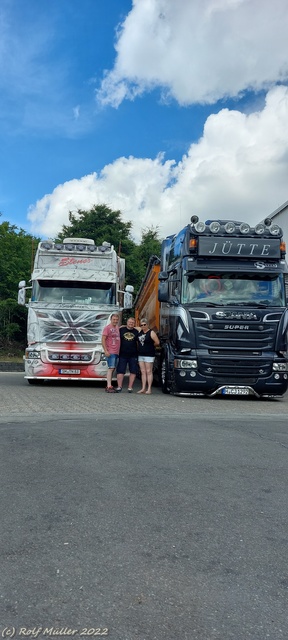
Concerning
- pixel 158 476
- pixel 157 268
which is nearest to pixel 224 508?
pixel 158 476

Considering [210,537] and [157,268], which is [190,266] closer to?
[157,268]

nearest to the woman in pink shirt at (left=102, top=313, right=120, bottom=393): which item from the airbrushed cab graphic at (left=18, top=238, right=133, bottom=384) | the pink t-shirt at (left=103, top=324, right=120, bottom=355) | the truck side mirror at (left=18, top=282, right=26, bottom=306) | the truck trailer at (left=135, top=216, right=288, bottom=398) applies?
the pink t-shirt at (left=103, top=324, right=120, bottom=355)

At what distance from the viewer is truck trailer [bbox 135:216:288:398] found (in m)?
12.3

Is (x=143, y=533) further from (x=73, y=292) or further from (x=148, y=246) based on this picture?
(x=148, y=246)

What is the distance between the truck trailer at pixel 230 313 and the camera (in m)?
12.3

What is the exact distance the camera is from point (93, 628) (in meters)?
2.74

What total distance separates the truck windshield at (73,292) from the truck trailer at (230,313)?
10.2 ft

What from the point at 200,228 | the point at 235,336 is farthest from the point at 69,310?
the point at 235,336

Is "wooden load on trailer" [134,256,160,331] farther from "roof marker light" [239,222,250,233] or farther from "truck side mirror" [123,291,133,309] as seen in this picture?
"roof marker light" [239,222,250,233]

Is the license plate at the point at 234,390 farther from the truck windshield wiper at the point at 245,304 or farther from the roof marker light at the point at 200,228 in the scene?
the roof marker light at the point at 200,228

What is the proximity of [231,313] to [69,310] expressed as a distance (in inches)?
172

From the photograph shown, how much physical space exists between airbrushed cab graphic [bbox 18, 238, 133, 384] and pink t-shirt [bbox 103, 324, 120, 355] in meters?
0.83

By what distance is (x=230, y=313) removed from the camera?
1225 centimetres

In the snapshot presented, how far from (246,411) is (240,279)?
3227mm
